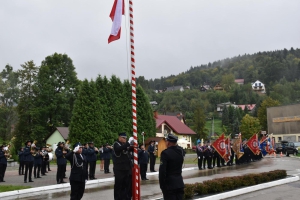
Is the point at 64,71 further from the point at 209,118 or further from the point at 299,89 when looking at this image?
the point at 299,89

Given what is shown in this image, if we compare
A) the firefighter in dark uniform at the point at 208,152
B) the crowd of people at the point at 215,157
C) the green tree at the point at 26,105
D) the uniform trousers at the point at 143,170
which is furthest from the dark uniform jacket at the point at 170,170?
the green tree at the point at 26,105

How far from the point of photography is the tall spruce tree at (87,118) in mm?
39562

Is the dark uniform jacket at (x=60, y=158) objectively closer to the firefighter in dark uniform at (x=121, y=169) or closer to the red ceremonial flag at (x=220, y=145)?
the firefighter in dark uniform at (x=121, y=169)

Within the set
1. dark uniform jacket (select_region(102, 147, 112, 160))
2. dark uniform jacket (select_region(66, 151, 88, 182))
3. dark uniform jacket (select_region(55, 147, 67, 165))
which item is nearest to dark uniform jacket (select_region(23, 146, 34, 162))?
dark uniform jacket (select_region(55, 147, 67, 165))

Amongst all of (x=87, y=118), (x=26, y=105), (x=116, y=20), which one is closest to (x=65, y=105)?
(x=26, y=105)

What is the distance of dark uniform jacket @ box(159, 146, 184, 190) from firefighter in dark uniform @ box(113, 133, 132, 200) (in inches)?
90.7

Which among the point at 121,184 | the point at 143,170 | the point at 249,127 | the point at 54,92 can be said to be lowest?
the point at 143,170

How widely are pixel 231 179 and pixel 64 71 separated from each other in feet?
129

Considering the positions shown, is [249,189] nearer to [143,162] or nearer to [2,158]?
[143,162]

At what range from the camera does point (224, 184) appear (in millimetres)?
12102

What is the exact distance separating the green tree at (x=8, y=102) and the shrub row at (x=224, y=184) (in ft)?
140

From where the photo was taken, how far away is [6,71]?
55.8 m

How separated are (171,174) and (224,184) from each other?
588cm

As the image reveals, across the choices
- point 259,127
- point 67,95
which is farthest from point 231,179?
point 259,127
